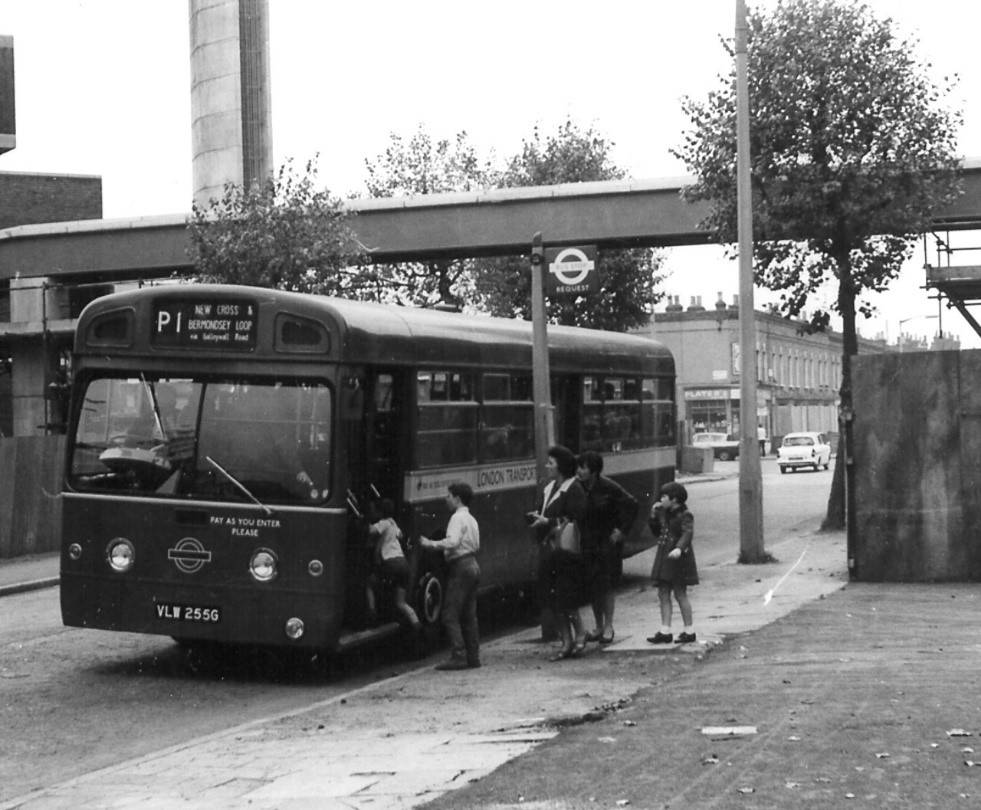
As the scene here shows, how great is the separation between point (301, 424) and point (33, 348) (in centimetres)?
3837

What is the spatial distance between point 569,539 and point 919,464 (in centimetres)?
645

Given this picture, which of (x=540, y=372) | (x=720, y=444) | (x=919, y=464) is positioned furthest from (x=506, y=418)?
(x=720, y=444)

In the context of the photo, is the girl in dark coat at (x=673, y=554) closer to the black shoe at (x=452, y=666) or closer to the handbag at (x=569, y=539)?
the handbag at (x=569, y=539)

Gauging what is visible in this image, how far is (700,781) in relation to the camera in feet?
24.7

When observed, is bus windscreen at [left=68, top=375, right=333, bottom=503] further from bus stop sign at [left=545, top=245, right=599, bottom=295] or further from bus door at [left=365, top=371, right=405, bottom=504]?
bus stop sign at [left=545, top=245, right=599, bottom=295]

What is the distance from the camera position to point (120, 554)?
12.3m

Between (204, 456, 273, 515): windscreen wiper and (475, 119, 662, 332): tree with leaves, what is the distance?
3367 cm

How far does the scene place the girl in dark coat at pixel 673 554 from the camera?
1314 centimetres

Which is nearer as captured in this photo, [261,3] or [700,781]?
[700,781]

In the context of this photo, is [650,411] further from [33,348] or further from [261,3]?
[261,3]

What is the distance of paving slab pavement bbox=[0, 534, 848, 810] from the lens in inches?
311

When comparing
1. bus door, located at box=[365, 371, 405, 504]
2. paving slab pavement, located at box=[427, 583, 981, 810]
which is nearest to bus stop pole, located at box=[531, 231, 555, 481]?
bus door, located at box=[365, 371, 405, 504]

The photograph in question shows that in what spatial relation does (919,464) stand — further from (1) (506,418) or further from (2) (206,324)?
(2) (206,324)

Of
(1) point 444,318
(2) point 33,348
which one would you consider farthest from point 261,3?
(1) point 444,318
